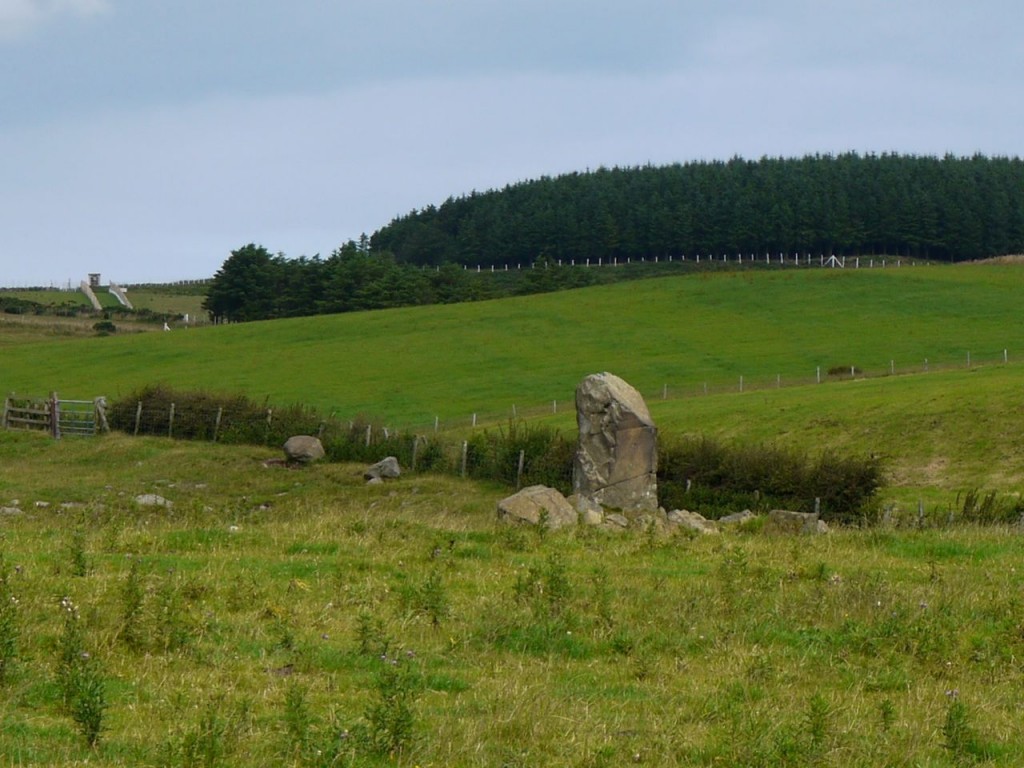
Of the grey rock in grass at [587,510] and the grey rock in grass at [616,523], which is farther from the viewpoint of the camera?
the grey rock in grass at [587,510]

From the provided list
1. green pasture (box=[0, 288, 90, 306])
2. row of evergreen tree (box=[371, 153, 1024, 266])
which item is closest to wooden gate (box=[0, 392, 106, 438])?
green pasture (box=[0, 288, 90, 306])

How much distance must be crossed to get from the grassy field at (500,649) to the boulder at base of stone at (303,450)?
2844 cm

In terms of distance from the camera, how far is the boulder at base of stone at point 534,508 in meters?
23.0

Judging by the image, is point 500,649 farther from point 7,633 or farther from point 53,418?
point 53,418

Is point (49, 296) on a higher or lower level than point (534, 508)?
higher

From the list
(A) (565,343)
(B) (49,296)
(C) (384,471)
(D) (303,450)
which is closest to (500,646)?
(C) (384,471)

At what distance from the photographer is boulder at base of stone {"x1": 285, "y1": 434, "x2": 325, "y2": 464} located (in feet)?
149

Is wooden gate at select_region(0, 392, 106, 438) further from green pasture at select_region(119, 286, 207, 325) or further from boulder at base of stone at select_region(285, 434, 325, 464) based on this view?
green pasture at select_region(119, 286, 207, 325)

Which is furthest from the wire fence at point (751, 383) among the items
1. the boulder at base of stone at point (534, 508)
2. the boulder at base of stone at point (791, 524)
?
the boulder at base of stone at point (791, 524)

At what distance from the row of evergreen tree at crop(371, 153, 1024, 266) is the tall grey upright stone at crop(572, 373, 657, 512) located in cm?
13436

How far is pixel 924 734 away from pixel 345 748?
13.4 feet

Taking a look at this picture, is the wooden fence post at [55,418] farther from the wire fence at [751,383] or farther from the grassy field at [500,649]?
the grassy field at [500,649]

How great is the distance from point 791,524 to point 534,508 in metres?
5.03

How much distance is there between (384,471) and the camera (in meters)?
42.5
